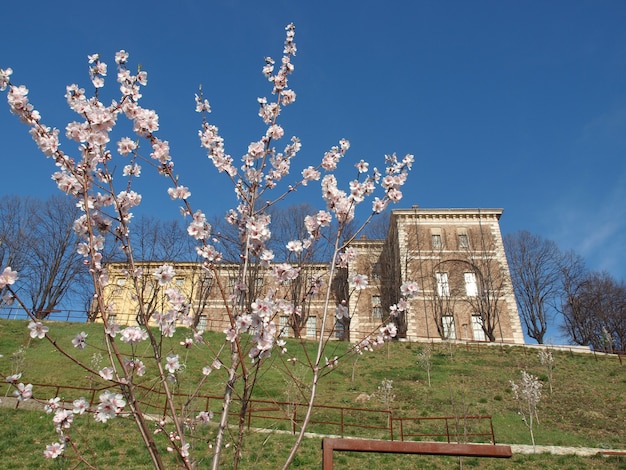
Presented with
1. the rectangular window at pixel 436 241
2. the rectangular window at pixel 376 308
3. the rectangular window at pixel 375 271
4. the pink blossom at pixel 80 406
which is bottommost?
the pink blossom at pixel 80 406

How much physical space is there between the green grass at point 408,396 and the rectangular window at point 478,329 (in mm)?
7215

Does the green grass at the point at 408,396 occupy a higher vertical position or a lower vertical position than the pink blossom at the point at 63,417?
higher

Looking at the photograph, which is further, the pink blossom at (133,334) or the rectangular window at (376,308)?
the rectangular window at (376,308)

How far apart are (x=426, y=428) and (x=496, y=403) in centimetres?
456

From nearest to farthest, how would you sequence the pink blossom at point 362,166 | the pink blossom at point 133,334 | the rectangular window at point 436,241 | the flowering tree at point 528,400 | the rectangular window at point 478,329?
the pink blossom at point 133,334
the pink blossom at point 362,166
the flowering tree at point 528,400
the rectangular window at point 478,329
the rectangular window at point 436,241

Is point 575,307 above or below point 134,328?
above

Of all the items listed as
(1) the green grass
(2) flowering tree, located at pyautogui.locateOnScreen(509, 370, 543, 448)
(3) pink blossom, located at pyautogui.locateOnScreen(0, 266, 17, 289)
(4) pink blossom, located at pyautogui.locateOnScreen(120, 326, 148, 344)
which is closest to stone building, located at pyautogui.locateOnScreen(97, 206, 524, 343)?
(1) the green grass

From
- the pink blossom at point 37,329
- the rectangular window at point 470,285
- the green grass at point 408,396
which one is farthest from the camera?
the rectangular window at point 470,285

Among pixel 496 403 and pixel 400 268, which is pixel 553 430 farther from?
pixel 400 268

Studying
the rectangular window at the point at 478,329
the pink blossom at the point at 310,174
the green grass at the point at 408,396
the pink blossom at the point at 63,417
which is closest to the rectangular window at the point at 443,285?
the rectangular window at the point at 478,329

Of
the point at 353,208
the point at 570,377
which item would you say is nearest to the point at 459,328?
the point at 570,377

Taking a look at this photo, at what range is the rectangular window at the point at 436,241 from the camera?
1462 inches

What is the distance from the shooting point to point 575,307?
42.9 m

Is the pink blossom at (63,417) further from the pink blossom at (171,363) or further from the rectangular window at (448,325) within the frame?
the rectangular window at (448,325)
